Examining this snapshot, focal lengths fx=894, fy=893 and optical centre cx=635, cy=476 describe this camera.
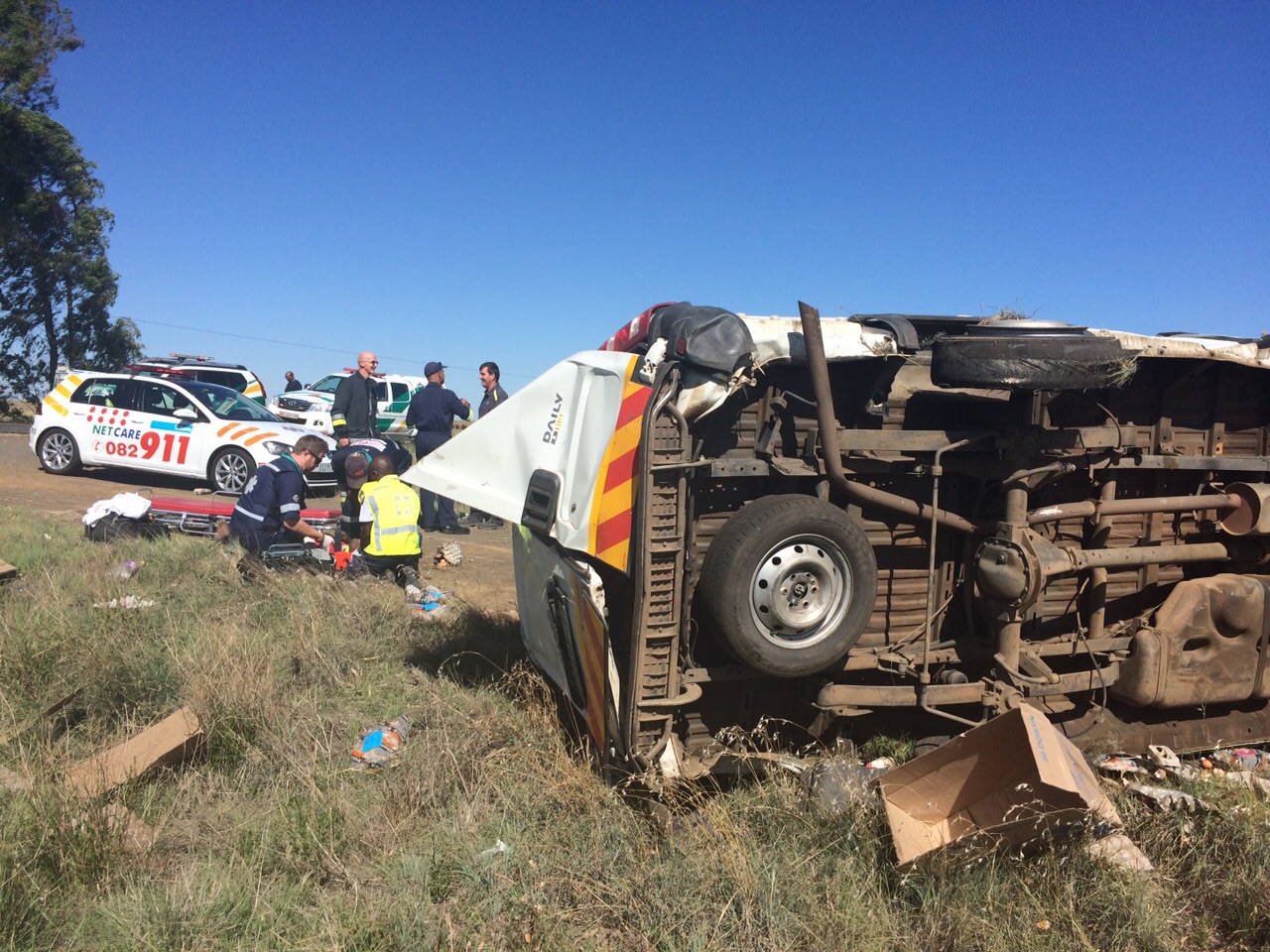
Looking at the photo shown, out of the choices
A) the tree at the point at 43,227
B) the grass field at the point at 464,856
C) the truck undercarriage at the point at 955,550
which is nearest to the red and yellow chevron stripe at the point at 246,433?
the grass field at the point at 464,856

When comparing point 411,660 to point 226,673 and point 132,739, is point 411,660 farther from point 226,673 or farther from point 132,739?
point 132,739

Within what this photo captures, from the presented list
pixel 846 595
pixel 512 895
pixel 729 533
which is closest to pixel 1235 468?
pixel 846 595

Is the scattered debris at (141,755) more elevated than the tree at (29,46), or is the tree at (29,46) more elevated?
the tree at (29,46)

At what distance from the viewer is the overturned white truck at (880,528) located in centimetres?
375

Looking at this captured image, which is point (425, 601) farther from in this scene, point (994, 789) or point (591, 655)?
point (994, 789)

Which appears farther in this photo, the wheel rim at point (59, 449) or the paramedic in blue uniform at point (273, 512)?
the wheel rim at point (59, 449)

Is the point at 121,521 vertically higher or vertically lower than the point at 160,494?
higher

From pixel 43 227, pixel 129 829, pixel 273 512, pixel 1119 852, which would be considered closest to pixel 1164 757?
pixel 1119 852

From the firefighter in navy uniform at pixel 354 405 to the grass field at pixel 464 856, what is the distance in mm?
6911

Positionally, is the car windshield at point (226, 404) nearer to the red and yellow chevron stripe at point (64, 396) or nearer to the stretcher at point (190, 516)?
the red and yellow chevron stripe at point (64, 396)

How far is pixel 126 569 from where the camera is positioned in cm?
734

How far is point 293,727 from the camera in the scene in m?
4.48

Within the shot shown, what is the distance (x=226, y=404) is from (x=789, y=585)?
12274 mm

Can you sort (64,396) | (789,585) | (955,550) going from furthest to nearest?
(64,396)
(955,550)
(789,585)
